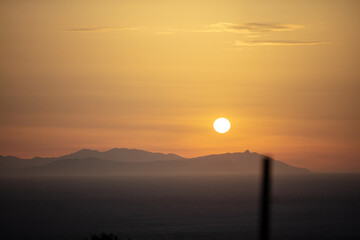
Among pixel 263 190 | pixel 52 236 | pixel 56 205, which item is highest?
pixel 56 205

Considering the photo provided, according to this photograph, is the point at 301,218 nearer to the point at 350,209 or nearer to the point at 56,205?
the point at 350,209

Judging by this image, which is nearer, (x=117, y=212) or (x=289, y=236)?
(x=289, y=236)

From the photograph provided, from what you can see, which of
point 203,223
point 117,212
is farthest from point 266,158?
point 117,212

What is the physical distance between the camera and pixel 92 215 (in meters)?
105

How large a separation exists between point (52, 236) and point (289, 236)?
37.3 metres

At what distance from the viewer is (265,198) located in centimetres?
533

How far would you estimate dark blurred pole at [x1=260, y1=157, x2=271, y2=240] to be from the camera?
5301mm

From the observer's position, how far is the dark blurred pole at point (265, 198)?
209 inches

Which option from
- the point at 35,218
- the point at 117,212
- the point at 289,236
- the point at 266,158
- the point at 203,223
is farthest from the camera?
the point at 117,212

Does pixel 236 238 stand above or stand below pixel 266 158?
above

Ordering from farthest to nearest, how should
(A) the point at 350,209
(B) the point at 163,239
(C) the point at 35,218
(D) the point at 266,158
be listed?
(A) the point at 350,209
(C) the point at 35,218
(B) the point at 163,239
(D) the point at 266,158

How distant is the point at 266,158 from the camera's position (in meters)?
5.29

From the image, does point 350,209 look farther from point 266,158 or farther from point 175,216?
point 266,158

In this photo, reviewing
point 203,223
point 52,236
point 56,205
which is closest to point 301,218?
point 203,223
